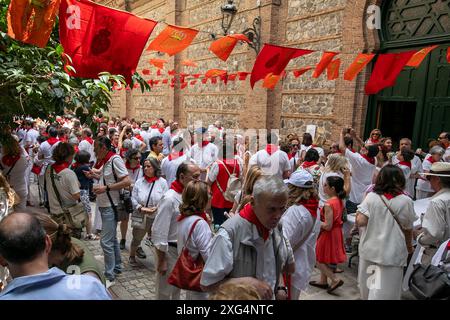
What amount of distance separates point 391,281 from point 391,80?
476 centimetres

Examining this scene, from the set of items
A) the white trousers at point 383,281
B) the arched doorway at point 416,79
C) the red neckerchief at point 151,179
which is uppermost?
the arched doorway at point 416,79

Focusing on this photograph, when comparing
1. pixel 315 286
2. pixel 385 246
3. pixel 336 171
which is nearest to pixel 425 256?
pixel 385 246

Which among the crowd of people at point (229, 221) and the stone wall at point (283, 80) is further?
the stone wall at point (283, 80)

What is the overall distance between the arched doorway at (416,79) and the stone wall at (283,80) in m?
0.69

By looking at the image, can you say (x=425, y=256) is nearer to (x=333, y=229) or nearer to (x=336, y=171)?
(x=333, y=229)

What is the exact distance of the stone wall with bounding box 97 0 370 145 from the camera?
10500 mm

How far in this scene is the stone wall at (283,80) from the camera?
10500mm

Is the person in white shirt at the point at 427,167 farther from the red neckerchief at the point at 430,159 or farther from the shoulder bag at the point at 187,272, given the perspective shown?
the shoulder bag at the point at 187,272

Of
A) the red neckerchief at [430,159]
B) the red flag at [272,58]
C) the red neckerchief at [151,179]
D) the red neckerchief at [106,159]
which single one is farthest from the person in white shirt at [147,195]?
the red neckerchief at [430,159]

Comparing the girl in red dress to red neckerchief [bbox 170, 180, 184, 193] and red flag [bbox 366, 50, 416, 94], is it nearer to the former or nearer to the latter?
red neckerchief [bbox 170, 180, 184, 193]

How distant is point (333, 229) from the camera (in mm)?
4742

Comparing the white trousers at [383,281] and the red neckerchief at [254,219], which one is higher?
the red neckerchief at [254,219]

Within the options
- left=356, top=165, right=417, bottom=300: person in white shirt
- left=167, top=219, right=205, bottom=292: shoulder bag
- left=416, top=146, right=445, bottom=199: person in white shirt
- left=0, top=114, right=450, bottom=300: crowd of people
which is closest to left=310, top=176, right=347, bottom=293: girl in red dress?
left=0, top=114, right=450, bottom=300: crowd of people

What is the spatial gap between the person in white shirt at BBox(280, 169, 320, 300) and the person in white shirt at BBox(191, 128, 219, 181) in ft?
12.9
